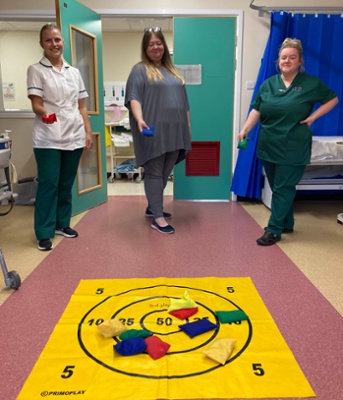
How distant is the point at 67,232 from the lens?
8.78 feet

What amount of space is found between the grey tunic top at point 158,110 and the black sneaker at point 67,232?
685 millimetres

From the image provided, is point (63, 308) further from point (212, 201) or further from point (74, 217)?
point (212, 201)

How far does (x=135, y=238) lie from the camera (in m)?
2.63

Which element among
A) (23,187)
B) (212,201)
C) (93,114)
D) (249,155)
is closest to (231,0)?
(249,155)

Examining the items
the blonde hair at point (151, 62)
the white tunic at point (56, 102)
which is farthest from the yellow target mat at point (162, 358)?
the blonde hair at point (151, 62)

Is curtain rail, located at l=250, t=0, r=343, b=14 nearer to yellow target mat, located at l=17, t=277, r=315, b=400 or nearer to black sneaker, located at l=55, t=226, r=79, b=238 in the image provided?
black sneaker, located at l=55, t=226, r=79, b=238

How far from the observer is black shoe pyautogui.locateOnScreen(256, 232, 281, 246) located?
251 cm

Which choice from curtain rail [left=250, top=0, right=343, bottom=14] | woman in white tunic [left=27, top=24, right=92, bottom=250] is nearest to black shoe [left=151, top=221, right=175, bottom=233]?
woman in white tunic [left=27, top=24, right=92, bottom=250]

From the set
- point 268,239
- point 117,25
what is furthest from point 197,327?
point 117,25

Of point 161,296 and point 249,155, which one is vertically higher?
point 249,155

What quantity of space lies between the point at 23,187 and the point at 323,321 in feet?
9.86

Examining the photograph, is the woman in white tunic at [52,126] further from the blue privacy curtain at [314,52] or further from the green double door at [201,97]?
the blue privacy curtain at [314,52]

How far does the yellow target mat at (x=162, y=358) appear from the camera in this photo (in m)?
1.18

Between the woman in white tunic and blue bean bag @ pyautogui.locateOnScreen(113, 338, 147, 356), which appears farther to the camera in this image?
the woman in white tunic
